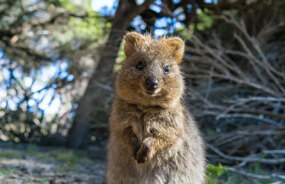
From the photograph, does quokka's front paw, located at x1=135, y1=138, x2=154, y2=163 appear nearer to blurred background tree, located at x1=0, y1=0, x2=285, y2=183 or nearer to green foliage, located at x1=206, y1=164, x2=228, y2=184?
green foliage, located at x1=206, y1=164, x2=228, y2=184

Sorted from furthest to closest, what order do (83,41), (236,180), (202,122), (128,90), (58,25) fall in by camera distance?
1. (58,25)
2. (83,41)
3. (202,122)
4. (236,180)
5. (128,90)

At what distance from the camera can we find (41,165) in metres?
5.80

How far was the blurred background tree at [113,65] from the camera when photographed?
6516 mm

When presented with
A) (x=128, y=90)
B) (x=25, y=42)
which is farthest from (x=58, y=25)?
(x=128, y=90)

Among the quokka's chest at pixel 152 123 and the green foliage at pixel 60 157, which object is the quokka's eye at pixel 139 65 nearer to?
the quokka's chest at pixel 152 123

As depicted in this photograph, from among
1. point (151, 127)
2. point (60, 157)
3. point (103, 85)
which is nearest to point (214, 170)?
point (151, 127)

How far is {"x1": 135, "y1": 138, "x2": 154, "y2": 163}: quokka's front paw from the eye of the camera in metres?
3.29

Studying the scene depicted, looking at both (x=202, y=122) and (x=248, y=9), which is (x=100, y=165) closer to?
(x=202, y=122)

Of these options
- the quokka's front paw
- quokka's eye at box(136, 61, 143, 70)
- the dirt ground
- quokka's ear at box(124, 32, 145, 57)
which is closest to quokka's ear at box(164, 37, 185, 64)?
quokka's ear at box(124, 32, 145, 57)

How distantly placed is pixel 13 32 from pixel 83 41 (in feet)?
6.41

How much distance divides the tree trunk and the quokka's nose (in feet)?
10.6

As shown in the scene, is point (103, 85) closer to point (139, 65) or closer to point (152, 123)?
point (139, 65)

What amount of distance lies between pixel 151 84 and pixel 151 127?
1.75ft

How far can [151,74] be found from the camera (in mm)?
3305
